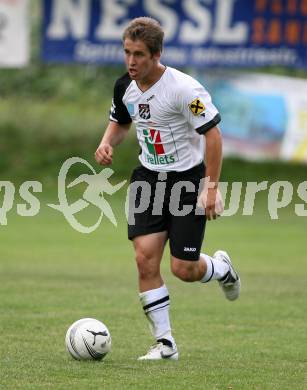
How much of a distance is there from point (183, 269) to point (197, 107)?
50.4 inches

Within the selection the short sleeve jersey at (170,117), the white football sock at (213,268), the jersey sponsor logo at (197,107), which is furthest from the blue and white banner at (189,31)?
the jersey sponsor logo at (197,107)

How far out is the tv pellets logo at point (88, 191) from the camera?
21750mm

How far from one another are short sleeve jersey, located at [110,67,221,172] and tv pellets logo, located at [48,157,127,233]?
12.2 metres

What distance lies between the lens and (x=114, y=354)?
7.72 metres

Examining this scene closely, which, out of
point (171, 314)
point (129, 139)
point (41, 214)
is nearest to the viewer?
point (171, 314)

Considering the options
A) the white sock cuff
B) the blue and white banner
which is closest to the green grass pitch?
the white sock cuff

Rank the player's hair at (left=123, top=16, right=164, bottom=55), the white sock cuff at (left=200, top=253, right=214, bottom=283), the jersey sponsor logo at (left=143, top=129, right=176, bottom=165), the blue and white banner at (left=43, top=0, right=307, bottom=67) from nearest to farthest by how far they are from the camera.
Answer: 1. the player's hair at (left=123, top=16, right=164, bottom=55)
2. the jersey sponsor logo at (left=143, top=129, right=176, bottom=165)
3. the white sock cuff at (left=200, top=253, right=214, bottom=283)
4. the blue and white banner at (left=43, top=0, right=307, bottom=67)

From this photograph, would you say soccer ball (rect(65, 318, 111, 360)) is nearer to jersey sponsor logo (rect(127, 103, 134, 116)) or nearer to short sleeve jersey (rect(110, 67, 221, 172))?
short sleeve jersey (rect(110, 67, 221, 172))

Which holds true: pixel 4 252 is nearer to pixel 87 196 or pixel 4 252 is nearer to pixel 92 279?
pixel 92 279

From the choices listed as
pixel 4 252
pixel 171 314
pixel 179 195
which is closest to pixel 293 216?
pixel 4 252

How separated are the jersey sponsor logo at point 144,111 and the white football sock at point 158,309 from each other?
129 centimetres

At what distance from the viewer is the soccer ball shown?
7.21 metres

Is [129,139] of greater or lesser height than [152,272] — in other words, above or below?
below

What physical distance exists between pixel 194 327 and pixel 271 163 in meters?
15.3
